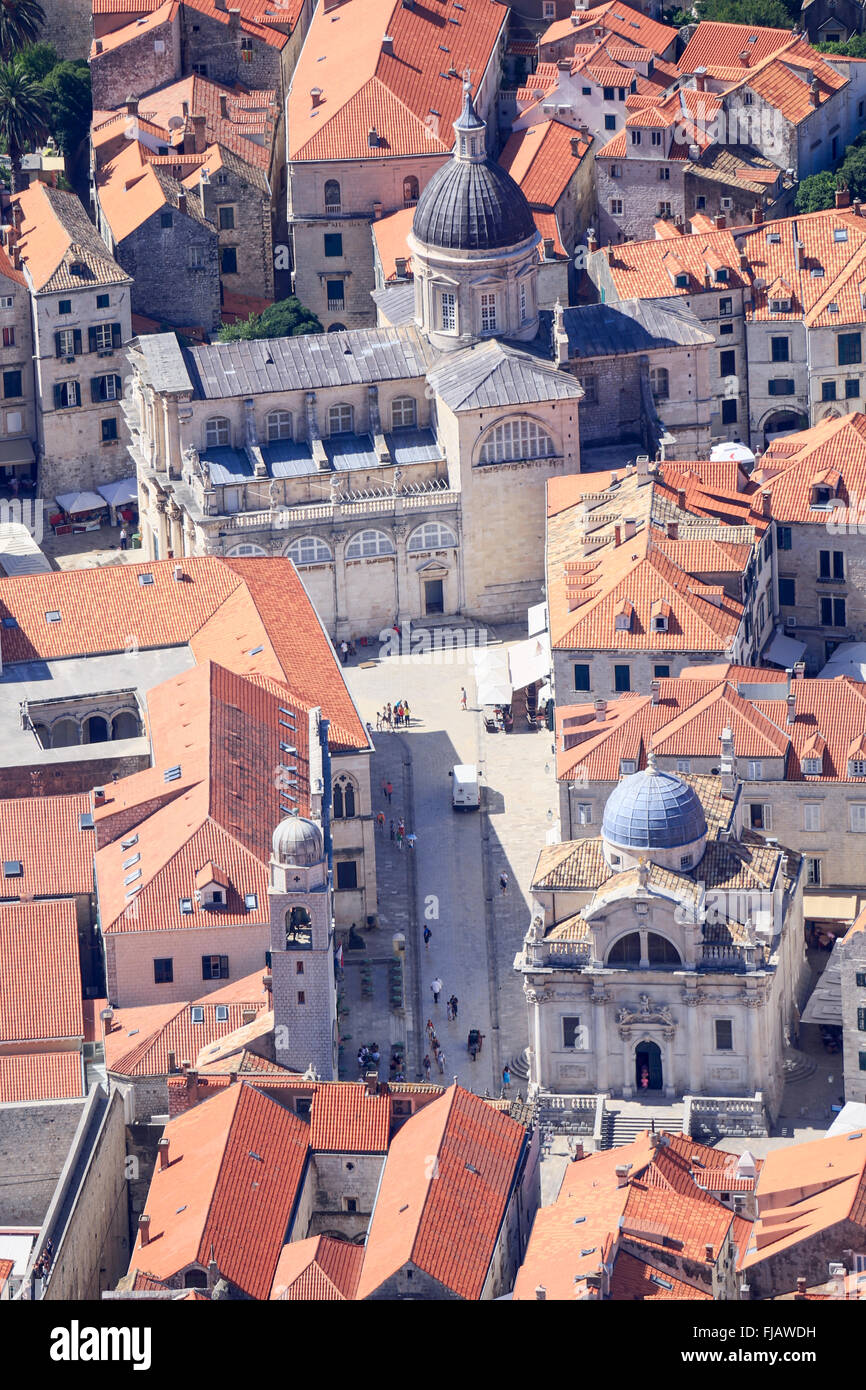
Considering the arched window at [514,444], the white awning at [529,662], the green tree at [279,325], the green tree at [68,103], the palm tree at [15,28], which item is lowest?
the white awning at [529,662]

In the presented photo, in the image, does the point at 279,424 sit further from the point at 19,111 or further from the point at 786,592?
the point at 19,111

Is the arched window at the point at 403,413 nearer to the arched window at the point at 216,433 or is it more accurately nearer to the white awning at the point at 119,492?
the arched window at the point at 216,433

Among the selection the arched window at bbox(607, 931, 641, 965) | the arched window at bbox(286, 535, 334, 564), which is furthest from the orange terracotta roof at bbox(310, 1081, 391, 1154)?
the arched window at bbox(286, 535, 334, 564)

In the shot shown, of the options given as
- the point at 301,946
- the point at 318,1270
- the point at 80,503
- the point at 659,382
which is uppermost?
the point at 659,382

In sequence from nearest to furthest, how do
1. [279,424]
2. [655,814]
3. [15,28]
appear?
[655,814] < [279,424] < [15,28]

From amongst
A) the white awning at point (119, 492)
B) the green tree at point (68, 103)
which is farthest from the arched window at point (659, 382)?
the green tree at point (68, 103)

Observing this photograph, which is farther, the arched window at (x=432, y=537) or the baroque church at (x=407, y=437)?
the arched window at (x=432, y=537)

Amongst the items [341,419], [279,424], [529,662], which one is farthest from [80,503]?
[529,662]
